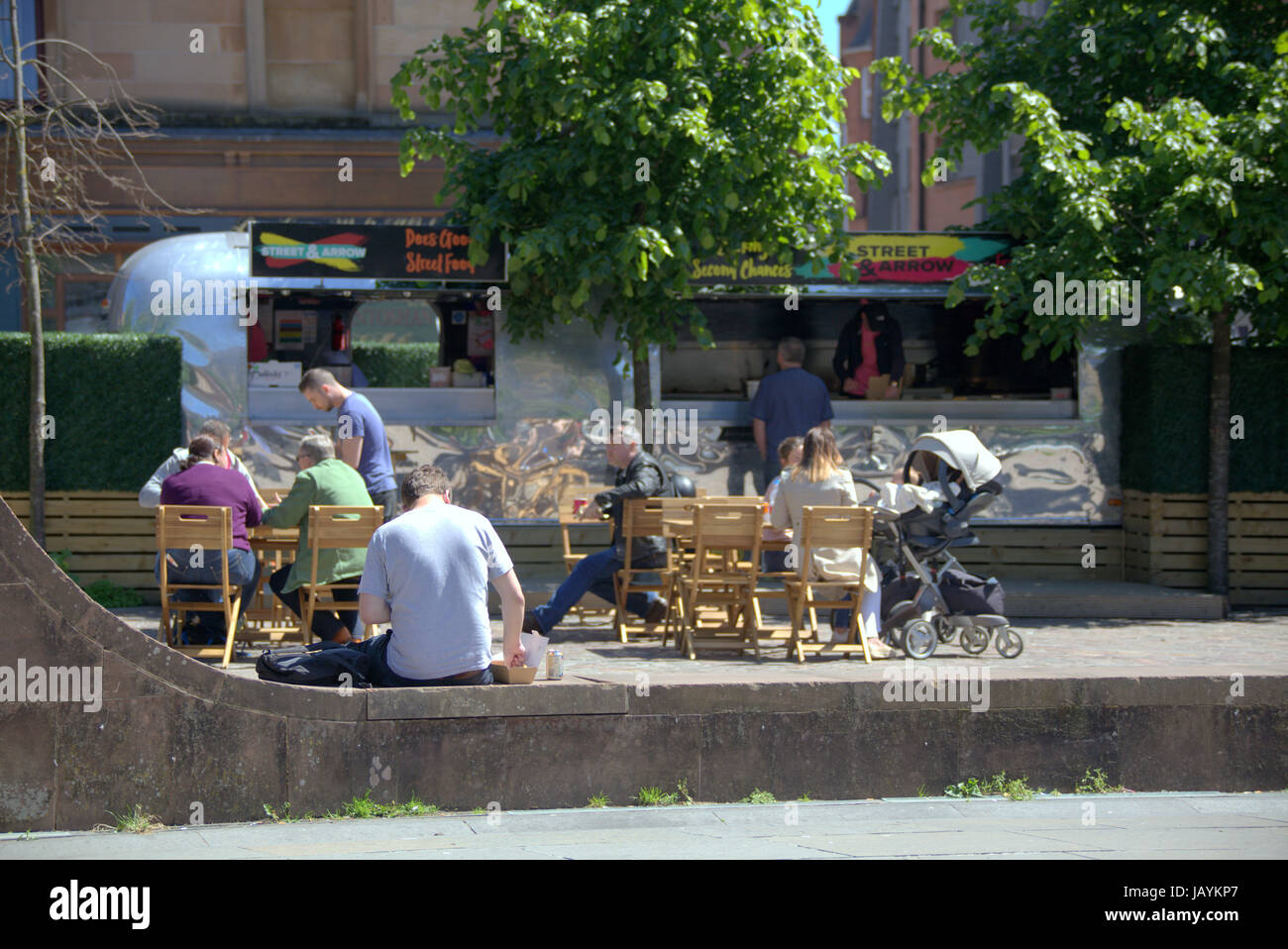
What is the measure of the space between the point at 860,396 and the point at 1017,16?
3.70 m

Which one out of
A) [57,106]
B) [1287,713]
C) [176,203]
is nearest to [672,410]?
[57,106]

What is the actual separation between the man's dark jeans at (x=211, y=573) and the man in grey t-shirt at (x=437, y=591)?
2.73 metres

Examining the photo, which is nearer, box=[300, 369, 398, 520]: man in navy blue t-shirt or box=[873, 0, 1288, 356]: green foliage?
box=[300, 369, 398, 520]: man in navy blue t-shirt

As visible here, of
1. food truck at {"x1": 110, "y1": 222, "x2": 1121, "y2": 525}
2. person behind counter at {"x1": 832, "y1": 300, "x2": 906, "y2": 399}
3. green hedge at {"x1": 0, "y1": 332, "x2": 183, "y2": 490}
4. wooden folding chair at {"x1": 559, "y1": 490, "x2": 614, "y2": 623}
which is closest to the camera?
wooden folding chair at {"x1": 559, "y1": 490, "x2": 614, "y2": 623}

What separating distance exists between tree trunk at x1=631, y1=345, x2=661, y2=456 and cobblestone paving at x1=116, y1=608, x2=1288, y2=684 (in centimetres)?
187

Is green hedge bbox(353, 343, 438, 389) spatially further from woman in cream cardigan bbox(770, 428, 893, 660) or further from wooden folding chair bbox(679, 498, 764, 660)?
woman in cream cardigan bbox(770, 428, 893, 660)

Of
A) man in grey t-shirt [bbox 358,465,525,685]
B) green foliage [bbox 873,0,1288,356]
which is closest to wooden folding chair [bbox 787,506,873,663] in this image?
man in grey t-shirt [bbox 358,465,525,685]

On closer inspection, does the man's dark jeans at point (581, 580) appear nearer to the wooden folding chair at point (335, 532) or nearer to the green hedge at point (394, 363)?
the wooden folding chair at point (335, 532)

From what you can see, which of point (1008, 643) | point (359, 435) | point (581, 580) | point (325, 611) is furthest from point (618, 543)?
point (1008, 643)

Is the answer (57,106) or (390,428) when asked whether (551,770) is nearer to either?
(390,428)

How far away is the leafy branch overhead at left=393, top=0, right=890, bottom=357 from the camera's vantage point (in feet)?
39.0

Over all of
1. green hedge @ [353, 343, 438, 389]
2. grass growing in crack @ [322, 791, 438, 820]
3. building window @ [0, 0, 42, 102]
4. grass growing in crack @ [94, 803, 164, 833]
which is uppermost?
building window @ [0, 0, 42, 102]

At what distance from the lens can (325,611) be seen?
9.67 metres

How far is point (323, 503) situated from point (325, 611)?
751 mm
